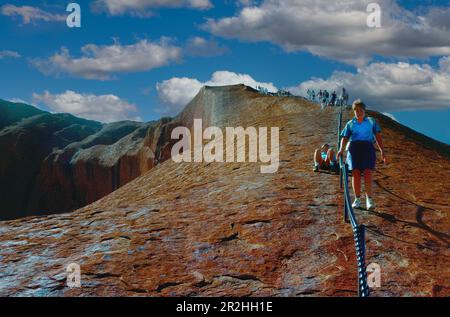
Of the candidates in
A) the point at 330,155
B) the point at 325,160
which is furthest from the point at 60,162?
the point at 330,155

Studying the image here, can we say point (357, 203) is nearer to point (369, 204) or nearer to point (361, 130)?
point (369, 204)

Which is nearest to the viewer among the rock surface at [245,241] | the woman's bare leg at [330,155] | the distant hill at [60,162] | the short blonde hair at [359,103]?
the rock surface at [245,241]

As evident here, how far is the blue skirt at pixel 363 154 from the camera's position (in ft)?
32.6

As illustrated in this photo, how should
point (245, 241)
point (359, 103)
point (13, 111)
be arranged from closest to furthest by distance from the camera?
1. point (245, 241)
2. point (359, 103)
3. point (13, 111)

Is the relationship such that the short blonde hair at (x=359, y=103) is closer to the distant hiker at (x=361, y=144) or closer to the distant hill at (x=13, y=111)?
the distant hiker at (x=361, y=144)

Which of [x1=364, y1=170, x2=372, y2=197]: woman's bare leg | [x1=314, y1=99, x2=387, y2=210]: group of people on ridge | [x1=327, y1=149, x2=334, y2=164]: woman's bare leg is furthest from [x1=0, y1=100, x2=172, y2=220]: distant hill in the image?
[x1=364, y1=170, x2=372, y2=197]: woman's bare leg

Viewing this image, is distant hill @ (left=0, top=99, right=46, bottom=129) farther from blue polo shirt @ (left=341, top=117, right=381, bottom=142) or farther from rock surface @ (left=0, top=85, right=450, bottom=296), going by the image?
blue polo shirt @ (left=341, top=117, right=381, bottom=142)

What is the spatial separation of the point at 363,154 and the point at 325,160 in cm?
297

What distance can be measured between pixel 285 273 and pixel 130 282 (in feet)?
6.83

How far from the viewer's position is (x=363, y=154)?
995 centimetres

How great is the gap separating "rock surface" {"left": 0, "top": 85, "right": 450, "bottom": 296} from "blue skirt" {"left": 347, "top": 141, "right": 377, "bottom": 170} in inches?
33.3

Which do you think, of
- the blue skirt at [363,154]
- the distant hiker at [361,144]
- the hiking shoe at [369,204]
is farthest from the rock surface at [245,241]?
the blue skirt at [363,154]

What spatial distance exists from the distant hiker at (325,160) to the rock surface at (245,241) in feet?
1.25
